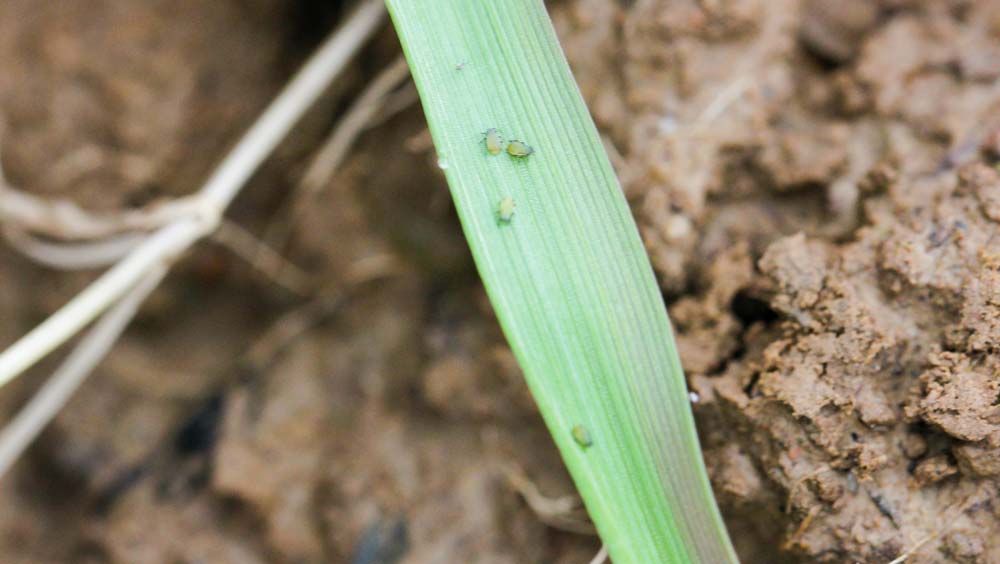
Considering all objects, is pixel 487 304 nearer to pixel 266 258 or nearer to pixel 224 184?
pixel 224 184

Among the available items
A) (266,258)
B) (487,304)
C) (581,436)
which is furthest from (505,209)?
(266,258)

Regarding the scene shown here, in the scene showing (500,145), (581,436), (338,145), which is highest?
(338,145)

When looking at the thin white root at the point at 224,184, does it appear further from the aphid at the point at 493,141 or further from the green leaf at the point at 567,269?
the aphid at the point at 493,141

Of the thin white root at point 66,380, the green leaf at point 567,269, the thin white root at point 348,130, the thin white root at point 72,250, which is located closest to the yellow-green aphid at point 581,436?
the green leaf at point 567,269

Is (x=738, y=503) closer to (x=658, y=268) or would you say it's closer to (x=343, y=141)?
(x=658, y=268)

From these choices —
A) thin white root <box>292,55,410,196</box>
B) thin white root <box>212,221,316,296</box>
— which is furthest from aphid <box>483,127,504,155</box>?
thin white root <box>212,221,316,296</box>

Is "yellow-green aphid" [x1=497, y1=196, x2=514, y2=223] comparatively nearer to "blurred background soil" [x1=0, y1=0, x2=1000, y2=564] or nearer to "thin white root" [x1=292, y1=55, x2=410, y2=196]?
"blurred background soil" [x1=0, y1=0, x2=1000, y2=564]
